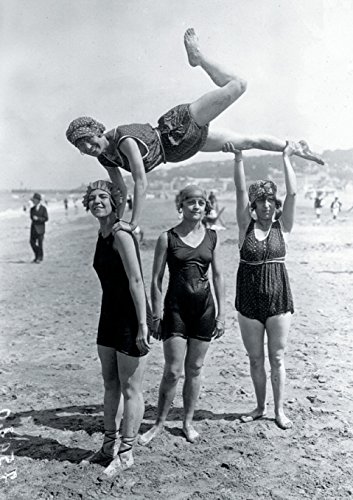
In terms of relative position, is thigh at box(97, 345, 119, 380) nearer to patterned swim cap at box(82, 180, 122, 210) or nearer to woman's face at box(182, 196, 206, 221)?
patterned swim cap at box(82, 180, 122, 210)

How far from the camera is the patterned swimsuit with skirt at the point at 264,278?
3453 millimetres

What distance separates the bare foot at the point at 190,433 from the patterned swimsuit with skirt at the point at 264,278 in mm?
897

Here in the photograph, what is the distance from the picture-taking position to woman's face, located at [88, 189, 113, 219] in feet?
9.56

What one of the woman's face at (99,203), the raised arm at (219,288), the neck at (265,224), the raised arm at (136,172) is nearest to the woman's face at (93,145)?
the raised arm at (136,172)

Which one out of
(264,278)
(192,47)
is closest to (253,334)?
(264,278)

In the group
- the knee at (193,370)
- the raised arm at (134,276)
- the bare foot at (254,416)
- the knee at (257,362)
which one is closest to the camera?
the raised arm at (134,276)

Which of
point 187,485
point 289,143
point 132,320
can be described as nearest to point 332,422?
point 187,485

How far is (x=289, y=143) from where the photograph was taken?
3373 mm

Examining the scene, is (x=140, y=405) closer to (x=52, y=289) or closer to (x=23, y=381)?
(x=23, y=381)

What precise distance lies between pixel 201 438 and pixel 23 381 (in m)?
2.00

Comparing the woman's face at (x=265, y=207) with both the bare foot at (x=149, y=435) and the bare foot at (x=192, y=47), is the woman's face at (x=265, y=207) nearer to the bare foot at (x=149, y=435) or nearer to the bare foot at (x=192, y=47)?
the bare foot at (x=192, y=47)

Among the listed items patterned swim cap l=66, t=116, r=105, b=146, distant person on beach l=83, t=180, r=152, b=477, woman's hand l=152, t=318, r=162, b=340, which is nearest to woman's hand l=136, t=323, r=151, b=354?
distant person on beach l=83, t=180, r=152, b=477

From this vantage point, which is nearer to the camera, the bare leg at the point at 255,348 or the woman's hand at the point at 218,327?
the woman's hand at the point at 218,327

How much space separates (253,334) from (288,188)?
106 cm
